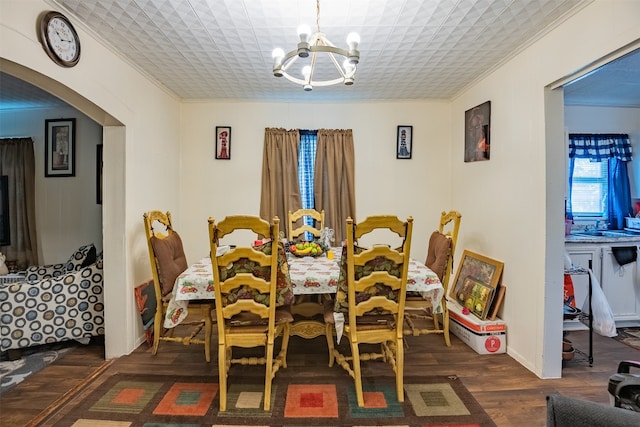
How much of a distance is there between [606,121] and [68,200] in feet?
21.5

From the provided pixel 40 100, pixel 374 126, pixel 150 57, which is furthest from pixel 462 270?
pixel 40 100

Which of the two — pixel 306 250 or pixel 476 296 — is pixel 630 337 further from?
pixel 306 250

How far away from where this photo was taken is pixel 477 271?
3252mm

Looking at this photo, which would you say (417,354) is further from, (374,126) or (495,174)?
(374,126)

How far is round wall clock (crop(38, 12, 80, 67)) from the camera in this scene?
1.95 metres

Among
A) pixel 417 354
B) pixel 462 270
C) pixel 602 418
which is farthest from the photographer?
pixel 462 270

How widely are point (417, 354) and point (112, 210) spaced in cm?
283

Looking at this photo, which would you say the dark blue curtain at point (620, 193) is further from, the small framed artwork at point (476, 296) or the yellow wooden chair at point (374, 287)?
the yellow wooden chair at point (374, 287)

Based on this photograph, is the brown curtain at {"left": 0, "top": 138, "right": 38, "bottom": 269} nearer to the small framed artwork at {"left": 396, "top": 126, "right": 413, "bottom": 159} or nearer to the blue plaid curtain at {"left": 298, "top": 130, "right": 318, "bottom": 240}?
the blue plaid curtain at {"left": 298, "top": 130, "right": 318, "bottom": 240}

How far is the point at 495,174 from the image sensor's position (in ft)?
10.2

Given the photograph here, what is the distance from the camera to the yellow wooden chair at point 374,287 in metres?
2.02

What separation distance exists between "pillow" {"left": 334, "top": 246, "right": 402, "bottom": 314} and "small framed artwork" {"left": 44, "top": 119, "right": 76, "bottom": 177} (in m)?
3.82

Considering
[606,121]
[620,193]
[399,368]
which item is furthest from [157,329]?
[606,121]

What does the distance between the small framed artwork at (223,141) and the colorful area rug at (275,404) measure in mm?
2546
